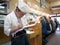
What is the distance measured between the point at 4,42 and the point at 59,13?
7.82m

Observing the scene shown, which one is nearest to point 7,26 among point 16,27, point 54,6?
point 16,27

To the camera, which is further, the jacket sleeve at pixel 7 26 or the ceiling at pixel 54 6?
the ceiling at pixel 54 6

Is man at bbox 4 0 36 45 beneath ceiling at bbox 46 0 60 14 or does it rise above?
beneath

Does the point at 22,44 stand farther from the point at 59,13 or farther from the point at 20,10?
the point at 59,13

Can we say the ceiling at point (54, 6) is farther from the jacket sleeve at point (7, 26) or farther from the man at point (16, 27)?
the jacket sleeve at point (7, 26)

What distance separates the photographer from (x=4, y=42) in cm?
238

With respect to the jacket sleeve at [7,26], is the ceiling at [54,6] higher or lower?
higher

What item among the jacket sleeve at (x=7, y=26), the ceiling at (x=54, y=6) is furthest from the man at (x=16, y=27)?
the ceiling at (x=54, y=6)

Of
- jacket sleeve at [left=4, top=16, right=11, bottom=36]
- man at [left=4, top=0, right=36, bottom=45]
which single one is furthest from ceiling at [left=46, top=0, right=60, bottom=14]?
jacket sleeve at [left=4, top=16, right=11, bottom=36]

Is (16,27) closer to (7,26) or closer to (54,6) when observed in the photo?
(7,26)

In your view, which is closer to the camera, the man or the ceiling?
the man

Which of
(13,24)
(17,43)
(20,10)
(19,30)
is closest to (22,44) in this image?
(17,43)

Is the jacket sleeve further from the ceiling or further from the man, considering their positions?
the ceiling

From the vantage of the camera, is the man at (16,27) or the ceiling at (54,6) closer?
the man at (16,27)
